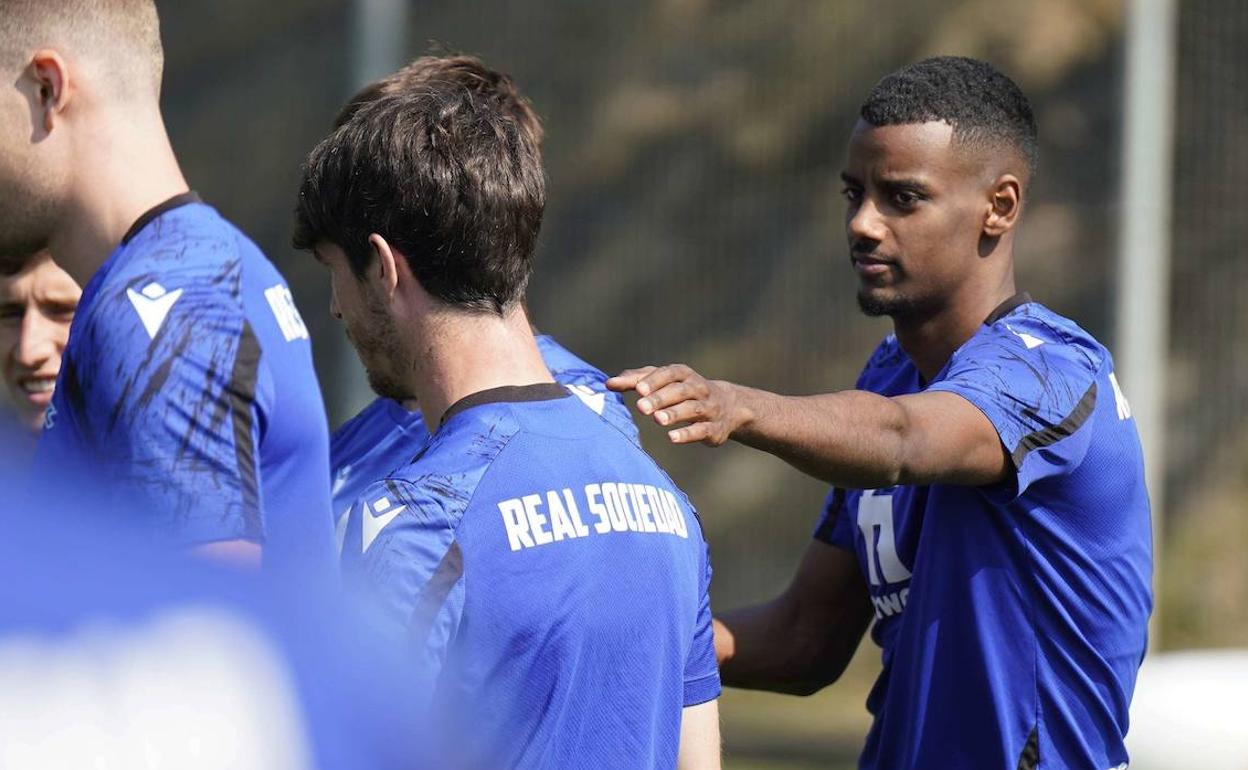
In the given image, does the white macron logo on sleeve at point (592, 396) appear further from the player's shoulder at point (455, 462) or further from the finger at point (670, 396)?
the player's shoulder at point (455, 462)

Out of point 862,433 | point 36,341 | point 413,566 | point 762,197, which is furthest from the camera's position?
point 762,197

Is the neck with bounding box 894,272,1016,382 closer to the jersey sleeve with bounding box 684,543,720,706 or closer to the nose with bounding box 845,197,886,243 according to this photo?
the nose with bounding box 845,197,886,243

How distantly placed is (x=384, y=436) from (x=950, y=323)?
48.4 inches

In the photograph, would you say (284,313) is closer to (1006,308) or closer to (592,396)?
(592,396)

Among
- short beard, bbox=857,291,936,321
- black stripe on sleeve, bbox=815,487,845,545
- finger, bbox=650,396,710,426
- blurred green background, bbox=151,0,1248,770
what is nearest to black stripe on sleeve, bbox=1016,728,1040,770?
black stripe on sleeve, bbox=815,487,845,545

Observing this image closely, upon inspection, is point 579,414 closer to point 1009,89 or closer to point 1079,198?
point 1009,89

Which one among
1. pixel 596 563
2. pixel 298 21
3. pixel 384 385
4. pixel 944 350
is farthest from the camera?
pixel 298 21

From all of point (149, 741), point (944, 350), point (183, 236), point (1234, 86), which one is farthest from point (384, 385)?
point (1234, 86)

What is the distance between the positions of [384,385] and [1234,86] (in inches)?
250

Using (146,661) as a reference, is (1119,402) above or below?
above

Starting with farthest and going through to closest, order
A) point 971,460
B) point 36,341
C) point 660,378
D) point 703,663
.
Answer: point 36,341, point 971,460, point 703,663, point 660,378

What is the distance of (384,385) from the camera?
2951mm

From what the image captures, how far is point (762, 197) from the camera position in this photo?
8820 millimetres

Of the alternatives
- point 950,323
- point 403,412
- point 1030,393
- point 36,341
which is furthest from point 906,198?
→ point 36,341
